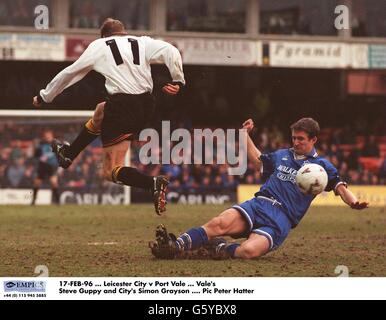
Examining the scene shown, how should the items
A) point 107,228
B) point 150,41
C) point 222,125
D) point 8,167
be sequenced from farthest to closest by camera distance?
point 8,167 < point 222,125 < point 107,228 < point 150,41

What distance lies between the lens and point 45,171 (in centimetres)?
1872

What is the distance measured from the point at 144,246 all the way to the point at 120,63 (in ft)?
6.72

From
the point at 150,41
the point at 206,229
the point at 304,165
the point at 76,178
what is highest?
the point at 150,41

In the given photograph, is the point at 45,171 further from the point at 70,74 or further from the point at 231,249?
the point at 231,249

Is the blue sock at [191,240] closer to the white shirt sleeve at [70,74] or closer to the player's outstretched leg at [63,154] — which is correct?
the player's outstretched leg at [63,154]

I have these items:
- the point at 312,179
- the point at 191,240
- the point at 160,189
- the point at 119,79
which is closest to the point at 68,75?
the point at 119,79

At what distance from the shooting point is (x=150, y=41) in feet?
29.1

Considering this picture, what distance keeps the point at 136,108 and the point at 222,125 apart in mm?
8345

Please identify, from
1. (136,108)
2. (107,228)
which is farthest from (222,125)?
(136,108)

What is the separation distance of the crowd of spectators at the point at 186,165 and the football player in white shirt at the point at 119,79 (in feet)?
26.5

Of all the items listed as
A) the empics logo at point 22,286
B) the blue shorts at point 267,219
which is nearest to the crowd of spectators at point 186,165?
the blue shorts at point 267,219

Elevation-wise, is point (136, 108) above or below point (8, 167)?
above

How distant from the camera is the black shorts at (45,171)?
1856 centimetres
